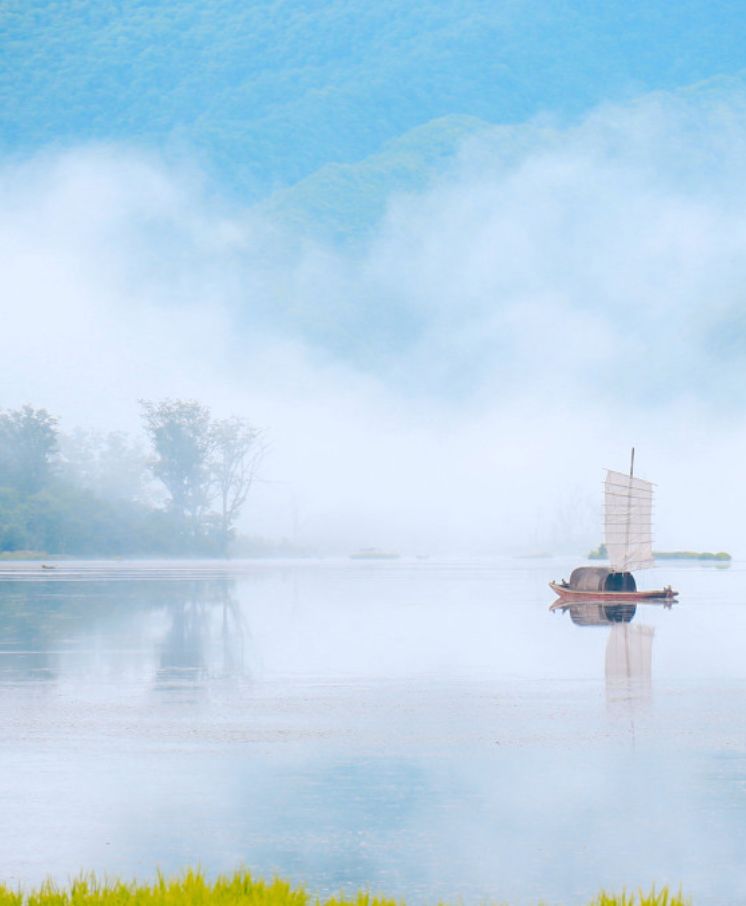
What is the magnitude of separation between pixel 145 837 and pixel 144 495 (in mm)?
172257

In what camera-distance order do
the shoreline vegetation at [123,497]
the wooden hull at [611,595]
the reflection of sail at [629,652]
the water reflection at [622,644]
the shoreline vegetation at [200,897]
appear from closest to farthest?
the shoreline vegetation at [200,897] → the water reflection at [622,644] → the reflection of sail at [629,652] → the wooden hull at [611,595] → the shoreline vegetation at [123,497]

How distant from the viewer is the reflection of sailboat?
59.9 meters

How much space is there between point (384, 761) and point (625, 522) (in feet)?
179

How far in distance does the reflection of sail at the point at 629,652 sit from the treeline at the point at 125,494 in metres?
95.4

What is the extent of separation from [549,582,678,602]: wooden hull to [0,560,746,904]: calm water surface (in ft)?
70.9

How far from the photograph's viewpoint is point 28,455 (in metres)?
137

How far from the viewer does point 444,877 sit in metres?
10.1

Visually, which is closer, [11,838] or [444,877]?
[444,877]

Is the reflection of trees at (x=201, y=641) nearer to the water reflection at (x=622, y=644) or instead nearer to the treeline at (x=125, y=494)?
the water reflection at (x=622, y=644)

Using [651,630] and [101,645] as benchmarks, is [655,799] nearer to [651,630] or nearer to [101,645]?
[101,645]

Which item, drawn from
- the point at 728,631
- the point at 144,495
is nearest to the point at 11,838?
the point at 728,631

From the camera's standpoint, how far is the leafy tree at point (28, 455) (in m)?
136

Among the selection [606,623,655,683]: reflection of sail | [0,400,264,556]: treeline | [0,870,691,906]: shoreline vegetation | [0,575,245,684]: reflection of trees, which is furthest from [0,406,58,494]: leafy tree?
[0,870,691,906]: shoreline vegetation

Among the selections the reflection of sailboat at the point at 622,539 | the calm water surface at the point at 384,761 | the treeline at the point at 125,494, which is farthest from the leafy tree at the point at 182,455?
the calm water surface at the point at 384,761
